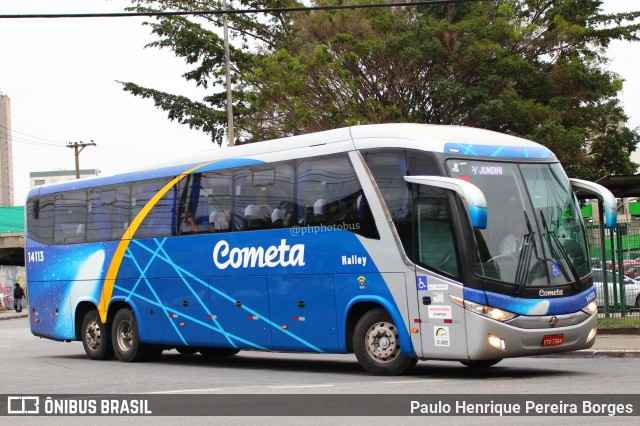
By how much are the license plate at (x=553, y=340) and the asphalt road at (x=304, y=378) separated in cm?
46

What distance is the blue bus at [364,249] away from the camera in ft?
46.0

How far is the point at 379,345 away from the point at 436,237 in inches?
73.7

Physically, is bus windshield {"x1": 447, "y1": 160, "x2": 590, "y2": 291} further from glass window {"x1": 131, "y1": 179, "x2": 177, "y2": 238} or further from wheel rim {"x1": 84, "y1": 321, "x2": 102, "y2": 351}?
wheel rim {"x1": 84, "y1": 321, "x2": 102, "y2": 351}

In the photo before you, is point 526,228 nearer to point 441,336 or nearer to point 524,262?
point 524,262

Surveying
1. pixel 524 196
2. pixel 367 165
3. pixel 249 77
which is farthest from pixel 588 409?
pixel 249 77

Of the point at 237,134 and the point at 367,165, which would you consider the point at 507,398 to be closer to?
the point at 367,165

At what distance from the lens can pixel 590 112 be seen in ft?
123

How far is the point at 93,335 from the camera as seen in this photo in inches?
837

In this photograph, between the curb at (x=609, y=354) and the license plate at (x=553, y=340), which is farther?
the curb at (x=609, y=354)

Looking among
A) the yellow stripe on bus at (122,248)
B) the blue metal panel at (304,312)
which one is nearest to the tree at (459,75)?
the yellow stripe on bus at (122,248)

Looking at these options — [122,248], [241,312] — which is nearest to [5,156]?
[122,248]

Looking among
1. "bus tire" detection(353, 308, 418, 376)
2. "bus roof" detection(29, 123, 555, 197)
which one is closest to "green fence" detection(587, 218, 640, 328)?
"bus roof" detection(29, 123, 555, 197)

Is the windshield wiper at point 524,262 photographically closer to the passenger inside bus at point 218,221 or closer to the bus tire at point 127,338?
the passenger inside bus at point 218,221

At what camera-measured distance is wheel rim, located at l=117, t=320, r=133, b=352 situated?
2045 cm
